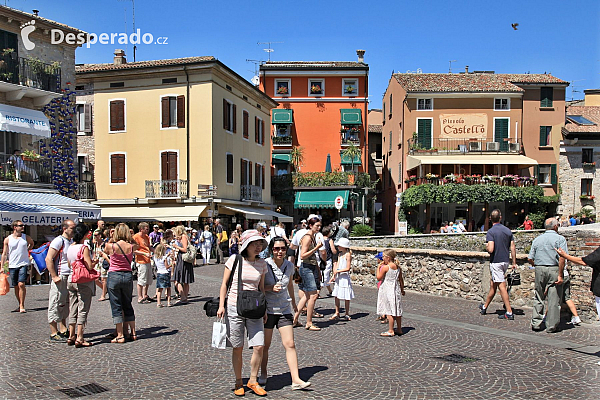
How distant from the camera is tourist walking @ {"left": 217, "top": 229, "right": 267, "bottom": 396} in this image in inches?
230

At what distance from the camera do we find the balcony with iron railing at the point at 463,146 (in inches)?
1571

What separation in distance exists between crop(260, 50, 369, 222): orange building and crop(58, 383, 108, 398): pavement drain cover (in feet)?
124

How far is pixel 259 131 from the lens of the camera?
38906 mm

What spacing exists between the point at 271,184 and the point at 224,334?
1483 inches

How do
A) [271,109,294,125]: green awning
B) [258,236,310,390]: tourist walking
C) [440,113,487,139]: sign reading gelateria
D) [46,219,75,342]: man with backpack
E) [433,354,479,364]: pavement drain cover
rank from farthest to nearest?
[271,109,294,125]: green awning < [440,113,487,139]: sign reading gelateria < [46,219,75,342]: man with backpack < [433,354,479,364]: pavement drain cover < [258,236,310,390]: tourist walking

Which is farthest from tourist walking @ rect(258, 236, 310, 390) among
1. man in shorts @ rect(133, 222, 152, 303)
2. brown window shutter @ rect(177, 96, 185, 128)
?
brown window shutter @ rect(177, 96, 185, 128)

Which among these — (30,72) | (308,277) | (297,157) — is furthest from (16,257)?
(297,157)

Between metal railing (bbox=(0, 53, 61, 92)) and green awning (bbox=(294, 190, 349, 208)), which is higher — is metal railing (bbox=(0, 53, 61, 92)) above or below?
above

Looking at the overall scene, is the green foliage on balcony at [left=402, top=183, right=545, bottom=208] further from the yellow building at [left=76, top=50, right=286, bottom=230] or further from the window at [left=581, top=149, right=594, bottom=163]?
the yellow building at [left=76, top=50, right=286, bottom=230]

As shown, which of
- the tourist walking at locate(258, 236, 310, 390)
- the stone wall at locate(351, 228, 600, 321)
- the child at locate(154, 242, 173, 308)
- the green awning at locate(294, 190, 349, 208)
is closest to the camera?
the tourist walking at locate(258, 236, 310, 390)

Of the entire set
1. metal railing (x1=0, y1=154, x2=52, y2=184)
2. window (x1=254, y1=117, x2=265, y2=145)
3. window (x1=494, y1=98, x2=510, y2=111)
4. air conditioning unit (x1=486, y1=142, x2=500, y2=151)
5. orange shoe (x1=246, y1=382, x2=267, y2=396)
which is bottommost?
orange shoe (x1=246, y1=382, x2=267, y2=396)

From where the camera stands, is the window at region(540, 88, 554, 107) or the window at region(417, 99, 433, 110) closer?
the window at region(417, 99, 433, 110)

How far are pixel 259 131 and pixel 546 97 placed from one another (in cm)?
2081

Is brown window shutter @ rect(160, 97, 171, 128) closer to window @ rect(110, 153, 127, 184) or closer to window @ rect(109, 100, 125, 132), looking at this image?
window @ rect(109, 100, 125, 132)
